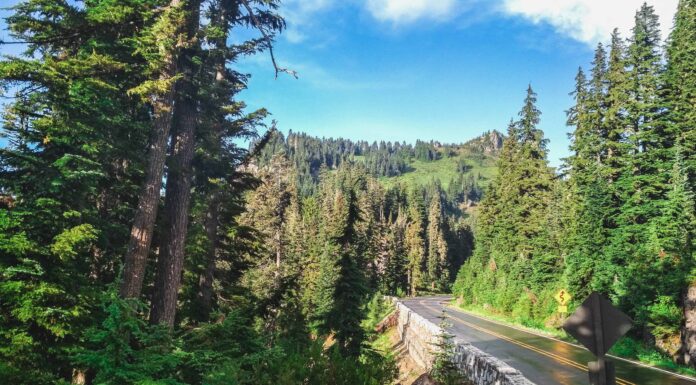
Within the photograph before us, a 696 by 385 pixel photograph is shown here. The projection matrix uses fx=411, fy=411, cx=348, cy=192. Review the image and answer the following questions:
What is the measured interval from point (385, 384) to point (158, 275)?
24.0ft

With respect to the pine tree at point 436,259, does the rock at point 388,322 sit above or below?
below

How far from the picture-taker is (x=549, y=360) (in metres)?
18.7

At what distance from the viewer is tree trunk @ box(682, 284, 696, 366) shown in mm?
18169

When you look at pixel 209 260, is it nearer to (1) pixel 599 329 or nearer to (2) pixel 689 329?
(1) pixel 599 329

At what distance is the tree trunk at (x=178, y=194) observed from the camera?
11.5m

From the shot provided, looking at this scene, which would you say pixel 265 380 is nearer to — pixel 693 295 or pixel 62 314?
pixel 62 314

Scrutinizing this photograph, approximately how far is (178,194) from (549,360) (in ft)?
56.9

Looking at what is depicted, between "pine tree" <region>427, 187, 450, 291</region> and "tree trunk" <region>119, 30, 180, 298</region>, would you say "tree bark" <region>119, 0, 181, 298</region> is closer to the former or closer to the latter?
"tree trunk" <region>119, 30, 180, 298</region>

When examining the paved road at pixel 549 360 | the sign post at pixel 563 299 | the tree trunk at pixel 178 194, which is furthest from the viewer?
the sign post at pixel 563 299

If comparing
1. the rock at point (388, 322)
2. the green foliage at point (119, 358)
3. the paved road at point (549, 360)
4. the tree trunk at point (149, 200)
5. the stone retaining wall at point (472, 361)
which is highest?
the tree trunk at point (149, 200)

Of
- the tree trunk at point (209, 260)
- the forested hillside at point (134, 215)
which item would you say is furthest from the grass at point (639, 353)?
the tree trunk at point (209, 260)

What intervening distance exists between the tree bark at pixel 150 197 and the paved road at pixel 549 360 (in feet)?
44.2

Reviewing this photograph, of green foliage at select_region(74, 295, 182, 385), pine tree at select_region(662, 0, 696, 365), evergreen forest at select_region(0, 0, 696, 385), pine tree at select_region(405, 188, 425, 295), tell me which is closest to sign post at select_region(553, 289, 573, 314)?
evergreen forest at select_region(0, 0, 696, 385)

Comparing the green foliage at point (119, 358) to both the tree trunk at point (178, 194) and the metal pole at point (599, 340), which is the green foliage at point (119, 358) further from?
the tree trunk at point (178, 194)
